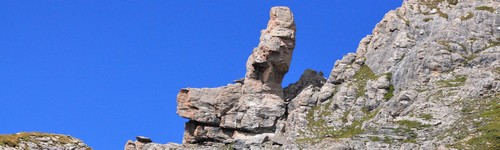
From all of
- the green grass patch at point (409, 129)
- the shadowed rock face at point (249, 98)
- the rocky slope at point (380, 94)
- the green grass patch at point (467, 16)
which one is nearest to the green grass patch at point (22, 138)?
the rocky slope at point (380, 94)

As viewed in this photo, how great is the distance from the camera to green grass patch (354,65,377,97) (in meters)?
152

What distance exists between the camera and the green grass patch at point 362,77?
152m

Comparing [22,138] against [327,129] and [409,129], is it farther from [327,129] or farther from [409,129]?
[327,129]

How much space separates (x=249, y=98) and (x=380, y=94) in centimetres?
2880

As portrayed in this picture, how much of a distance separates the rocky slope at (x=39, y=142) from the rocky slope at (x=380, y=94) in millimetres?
78471

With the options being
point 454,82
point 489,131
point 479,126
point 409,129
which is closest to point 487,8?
point 454,82

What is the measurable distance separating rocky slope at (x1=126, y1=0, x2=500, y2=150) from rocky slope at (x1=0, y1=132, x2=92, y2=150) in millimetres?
78471

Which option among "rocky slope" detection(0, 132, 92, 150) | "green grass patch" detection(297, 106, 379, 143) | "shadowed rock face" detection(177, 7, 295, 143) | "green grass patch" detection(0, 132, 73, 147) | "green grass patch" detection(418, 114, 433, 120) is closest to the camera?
"green grass patch" detection(0, 132, 73, 147)

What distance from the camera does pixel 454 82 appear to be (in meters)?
138

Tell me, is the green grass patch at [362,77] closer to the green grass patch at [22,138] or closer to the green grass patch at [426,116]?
the green grass patch at [426,116]

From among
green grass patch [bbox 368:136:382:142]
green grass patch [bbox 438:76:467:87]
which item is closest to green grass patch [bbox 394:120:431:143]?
green grass patch [bbox 368:136:382:142]

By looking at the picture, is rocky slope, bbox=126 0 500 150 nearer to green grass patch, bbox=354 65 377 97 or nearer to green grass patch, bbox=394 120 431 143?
green grass patch, bbox=394 120 431 143

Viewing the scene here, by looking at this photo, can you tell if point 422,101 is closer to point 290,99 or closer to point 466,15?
point 466,15

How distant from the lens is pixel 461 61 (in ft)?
478
